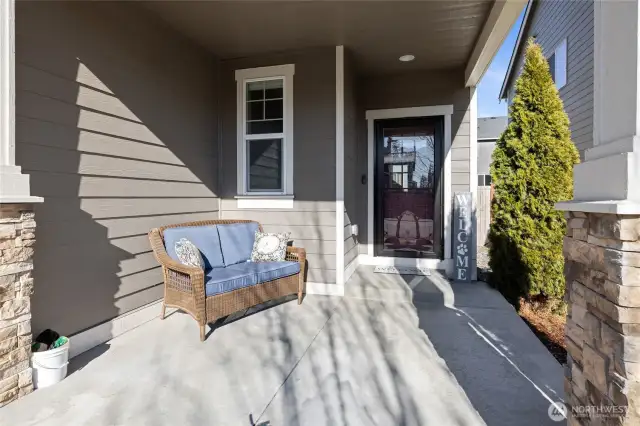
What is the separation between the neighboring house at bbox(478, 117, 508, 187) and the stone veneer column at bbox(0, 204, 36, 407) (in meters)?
13.8


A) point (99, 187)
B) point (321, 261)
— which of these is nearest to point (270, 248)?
point (321, 261)

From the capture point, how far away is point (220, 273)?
332 cm

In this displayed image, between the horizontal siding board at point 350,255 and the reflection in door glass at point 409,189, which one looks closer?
the horizontal siding board at point 350,255

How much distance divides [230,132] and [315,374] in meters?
3.27

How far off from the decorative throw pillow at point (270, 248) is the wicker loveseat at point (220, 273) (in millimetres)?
88

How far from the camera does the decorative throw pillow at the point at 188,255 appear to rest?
3.15m

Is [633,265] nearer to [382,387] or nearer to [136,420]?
[382,387]

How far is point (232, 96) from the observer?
457cm

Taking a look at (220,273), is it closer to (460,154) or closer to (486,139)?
(460,154)

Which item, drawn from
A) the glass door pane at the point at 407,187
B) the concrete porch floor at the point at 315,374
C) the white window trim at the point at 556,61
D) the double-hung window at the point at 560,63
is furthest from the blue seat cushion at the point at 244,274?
the double-hung window at the point at 560,63

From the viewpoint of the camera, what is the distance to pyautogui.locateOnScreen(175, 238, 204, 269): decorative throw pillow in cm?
315

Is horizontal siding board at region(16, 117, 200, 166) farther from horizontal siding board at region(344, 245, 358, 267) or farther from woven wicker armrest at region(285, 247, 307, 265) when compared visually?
horizontal siding board at region(344, 245, 358, 267)

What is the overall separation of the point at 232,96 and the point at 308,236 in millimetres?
2059

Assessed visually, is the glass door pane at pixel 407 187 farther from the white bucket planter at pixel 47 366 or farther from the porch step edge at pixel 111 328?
the white bucket planter at pixel 47 366
